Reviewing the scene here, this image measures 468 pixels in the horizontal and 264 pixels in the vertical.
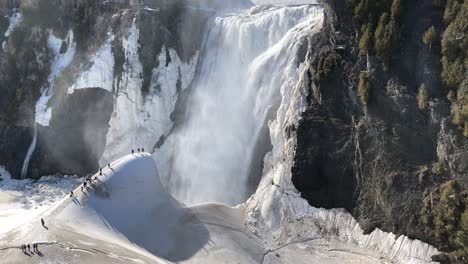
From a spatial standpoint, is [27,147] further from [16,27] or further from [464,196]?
[464,196]

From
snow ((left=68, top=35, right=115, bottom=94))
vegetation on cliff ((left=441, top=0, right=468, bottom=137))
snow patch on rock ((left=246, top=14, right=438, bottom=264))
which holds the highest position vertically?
vegetation on cliff ((left=441, top=0, right=468, bottom=137))

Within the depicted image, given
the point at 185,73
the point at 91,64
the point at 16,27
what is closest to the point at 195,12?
the point at 185,73

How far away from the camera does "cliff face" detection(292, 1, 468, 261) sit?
22641mm

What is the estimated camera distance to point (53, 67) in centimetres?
4184

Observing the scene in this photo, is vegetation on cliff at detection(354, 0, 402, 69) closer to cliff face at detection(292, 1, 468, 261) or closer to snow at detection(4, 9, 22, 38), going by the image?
cliff face at detection(292, 1, 468, 261)

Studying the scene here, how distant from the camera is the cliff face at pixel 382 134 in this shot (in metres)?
22.6

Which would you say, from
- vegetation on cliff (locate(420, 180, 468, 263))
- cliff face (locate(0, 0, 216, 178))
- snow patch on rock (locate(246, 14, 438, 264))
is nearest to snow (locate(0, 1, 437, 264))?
snow patch on rock (locate(246, 14, 438, 264))

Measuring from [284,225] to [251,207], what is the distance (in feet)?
8.85

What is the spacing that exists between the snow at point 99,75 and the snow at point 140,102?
1101 mm

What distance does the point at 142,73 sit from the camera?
38.7m

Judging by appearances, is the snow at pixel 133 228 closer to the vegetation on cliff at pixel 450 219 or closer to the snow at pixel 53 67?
the vegetation on cliff at pixel 450 219

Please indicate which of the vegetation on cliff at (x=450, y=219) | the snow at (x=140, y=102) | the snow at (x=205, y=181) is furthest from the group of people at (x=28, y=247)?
the vegetation on cliff at (x=450, y=219)

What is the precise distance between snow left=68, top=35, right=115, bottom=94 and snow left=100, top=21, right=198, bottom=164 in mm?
1101

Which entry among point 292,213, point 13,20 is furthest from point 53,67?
point 292,213
